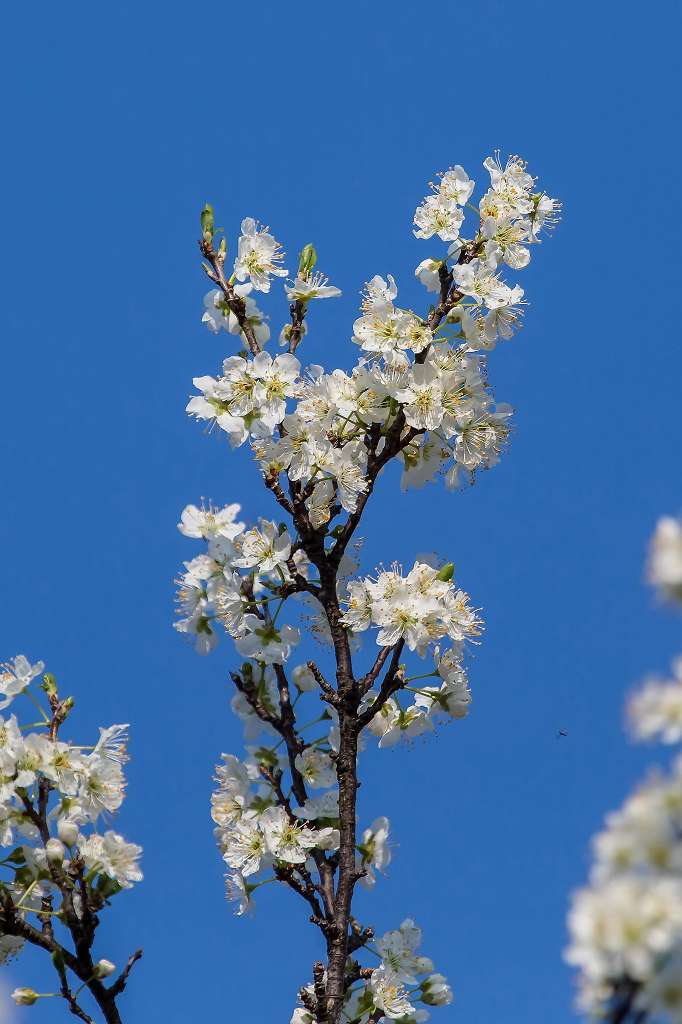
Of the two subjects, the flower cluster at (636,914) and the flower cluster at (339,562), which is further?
the flower cluster at (339,562)

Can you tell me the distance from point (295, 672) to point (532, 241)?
6.32 feet

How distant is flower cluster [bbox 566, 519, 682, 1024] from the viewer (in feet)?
6.13

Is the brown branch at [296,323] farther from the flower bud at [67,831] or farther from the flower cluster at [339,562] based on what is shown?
the flower bud at [67,831]

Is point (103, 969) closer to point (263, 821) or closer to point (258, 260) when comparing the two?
point (263, 821)

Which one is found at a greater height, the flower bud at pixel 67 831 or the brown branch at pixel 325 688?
the brown branch at pixel 325 688

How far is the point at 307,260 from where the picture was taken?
4.92 meters

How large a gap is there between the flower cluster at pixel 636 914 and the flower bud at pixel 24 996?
2.49 m

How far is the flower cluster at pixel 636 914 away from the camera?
1.87m

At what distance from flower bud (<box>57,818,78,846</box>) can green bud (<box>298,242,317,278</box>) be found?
2.25 metres

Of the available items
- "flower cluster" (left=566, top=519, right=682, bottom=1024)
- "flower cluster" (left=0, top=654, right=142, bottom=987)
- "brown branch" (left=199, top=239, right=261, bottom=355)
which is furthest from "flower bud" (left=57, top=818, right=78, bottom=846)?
"flower cluster" (left=566, top=519, right=682, bottom=1024)

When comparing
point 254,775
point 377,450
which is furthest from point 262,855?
point 377,450

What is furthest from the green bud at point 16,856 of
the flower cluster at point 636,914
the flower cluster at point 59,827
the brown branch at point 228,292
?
the flower cluster at point 636,914

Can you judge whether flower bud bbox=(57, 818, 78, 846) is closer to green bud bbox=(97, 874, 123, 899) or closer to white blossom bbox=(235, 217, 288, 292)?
green bud bbox=(97, 874, 123, 899)

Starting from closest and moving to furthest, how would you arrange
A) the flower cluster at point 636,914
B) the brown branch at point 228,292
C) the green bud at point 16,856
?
the flower cluster at point 636,914 → the green bud at point 16,856 → the brown branch at point 228,292
